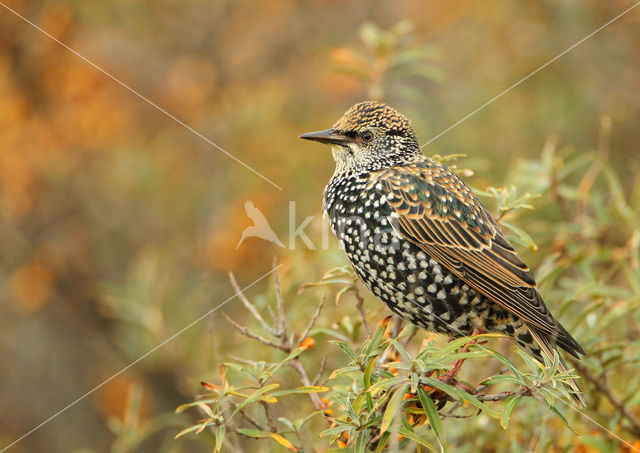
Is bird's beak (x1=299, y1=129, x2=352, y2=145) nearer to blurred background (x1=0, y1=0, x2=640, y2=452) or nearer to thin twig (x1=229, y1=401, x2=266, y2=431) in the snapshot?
thin twig (x1=229, y1=401, x2=266, y2=431)

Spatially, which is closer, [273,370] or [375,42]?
[273,370]

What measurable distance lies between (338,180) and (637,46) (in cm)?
376

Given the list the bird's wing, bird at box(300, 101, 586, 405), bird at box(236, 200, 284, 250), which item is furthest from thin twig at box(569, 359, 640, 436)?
bird at box(236, 200, 284, 250)

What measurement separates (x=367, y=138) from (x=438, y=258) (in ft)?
2.60

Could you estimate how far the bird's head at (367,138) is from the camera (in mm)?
3836

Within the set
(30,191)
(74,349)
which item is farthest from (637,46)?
(74,349)

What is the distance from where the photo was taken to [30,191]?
6.45m

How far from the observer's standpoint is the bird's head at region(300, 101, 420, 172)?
384 centimetres

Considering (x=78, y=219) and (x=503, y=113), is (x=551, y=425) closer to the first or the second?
(x=503, y=113)

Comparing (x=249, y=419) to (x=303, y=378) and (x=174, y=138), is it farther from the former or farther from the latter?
(x=174, y=138)

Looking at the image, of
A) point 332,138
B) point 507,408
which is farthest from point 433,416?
point 332,138

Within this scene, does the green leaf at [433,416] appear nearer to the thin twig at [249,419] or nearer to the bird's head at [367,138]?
the thin twig at [249,419]

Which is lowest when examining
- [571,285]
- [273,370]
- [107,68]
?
[273,370]

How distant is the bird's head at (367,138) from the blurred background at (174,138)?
1.82 m
